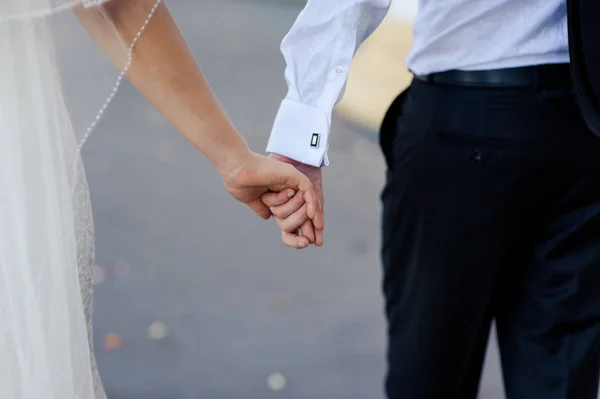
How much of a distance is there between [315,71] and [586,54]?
54 cm

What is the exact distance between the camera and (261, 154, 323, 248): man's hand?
1.75m

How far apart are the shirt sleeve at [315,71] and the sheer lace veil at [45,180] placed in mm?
486

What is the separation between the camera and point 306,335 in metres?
3.18

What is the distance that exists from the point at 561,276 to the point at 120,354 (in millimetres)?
1779

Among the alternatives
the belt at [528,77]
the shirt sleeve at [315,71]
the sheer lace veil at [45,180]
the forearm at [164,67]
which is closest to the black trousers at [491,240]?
the belt at [528,77]

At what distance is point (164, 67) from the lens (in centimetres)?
139

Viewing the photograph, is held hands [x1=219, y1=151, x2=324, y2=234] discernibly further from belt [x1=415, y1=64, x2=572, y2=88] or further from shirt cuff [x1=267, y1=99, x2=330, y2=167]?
belt [x1=415, y1=64, x2=572, y2=88]

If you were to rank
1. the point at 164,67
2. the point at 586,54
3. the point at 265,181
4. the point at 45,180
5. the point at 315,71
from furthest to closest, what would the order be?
the point at 315,71, the point at 265,181, the point at 586,54, the point at 164,67, the point at 45,180

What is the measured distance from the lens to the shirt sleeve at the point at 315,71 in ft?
5.80

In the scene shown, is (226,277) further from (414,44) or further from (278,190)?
(414,44)

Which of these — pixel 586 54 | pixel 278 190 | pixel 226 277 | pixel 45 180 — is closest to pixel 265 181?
pixel 278 190

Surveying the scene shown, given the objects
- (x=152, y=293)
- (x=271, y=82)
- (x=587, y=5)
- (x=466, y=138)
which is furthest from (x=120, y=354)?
(x=271, y=82)

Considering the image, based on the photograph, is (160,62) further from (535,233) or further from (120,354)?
(120,354)

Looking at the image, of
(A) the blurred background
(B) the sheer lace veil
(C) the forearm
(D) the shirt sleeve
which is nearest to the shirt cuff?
(D) the shirt sleeve
